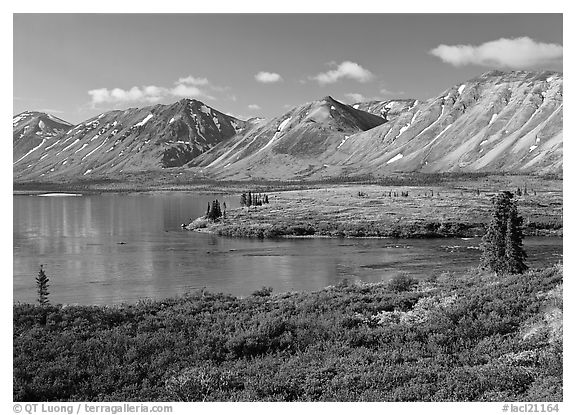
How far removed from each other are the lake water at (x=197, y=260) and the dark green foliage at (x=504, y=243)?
19.7ft

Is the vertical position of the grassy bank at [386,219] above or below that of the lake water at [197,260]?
above

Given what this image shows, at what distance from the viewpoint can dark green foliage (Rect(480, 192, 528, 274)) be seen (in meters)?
24.7

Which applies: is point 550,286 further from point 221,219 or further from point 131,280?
point 221,219

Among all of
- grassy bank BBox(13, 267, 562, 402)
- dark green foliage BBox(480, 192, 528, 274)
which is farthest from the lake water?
grassy bank BBox(13, 267, 562, 402)

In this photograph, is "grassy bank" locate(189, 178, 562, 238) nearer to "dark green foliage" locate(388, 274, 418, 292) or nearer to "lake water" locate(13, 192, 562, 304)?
"lake water" locate(13, 192, 562, 304)

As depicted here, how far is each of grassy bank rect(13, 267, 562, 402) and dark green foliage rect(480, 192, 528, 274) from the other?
426 inches

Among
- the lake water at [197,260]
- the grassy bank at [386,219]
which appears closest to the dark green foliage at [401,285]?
the lake water at [197,260]

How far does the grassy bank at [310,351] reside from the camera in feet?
31.2

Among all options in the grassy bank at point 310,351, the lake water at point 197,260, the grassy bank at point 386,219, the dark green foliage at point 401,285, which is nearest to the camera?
the grassy bank at point 310,351

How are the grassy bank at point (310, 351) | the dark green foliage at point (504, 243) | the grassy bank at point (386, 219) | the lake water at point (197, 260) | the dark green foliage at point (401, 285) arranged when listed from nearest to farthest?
1. the grassy bank at point (310, 351)
2. the dark green foliage at point (401, 285)
3. the dark green foliage at point (504, 243)
4. the lake water at point (197, 260)
5. the grassy bank at point (386, 219)

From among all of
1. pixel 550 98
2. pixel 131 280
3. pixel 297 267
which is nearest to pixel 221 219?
pixel 297 267

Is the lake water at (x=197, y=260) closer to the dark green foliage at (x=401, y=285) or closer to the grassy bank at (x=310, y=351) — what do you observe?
the dark green foliage at (x=401, y=285)

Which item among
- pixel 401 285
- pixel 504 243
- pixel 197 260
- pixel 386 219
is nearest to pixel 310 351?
pixel 401 285

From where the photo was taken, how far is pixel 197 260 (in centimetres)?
4075
